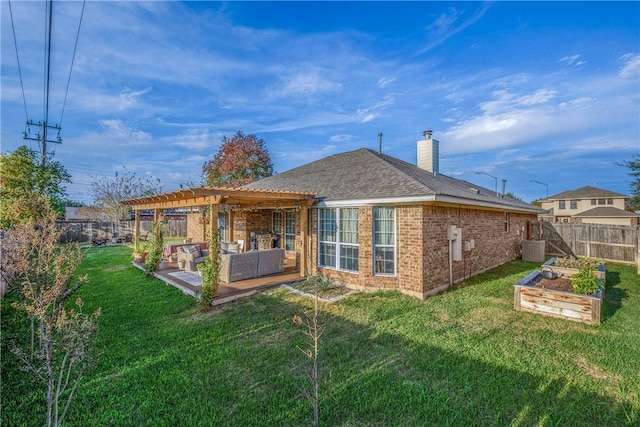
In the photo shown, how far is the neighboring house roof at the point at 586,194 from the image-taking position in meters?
36.0

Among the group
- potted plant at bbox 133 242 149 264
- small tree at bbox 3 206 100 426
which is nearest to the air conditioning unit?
small tree at bbox 3 206 100 426

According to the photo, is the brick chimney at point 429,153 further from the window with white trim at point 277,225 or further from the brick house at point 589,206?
the brick house at point 589,206

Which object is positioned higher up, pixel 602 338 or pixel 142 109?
pixel 142 109

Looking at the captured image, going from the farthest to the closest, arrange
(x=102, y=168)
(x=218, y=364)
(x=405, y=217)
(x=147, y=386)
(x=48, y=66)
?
(x=102, y=168) → (x=48, y=66) → (x=405, y=217) → (x=218, y=364) → (x=147, y=386)

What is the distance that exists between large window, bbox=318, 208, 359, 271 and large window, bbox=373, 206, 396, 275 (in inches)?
23.2

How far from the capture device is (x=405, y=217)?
7.53 metres

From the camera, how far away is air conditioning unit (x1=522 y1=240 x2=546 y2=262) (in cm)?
1330

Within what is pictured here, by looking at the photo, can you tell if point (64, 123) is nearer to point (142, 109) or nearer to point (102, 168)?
point (142, 109)

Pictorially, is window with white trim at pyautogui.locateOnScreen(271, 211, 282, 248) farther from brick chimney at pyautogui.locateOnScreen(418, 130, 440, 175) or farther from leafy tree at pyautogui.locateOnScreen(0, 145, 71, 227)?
leafy tree at pyautogui.locateOnScreen(0, 145, 71, 227)

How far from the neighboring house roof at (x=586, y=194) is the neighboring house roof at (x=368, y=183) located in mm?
33219

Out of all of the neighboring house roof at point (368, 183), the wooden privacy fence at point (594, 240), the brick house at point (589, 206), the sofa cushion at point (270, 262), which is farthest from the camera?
the brick house at point (589, 206)

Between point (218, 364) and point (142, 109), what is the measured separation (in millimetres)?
17180

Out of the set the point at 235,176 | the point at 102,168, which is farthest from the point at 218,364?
the point at 102,168

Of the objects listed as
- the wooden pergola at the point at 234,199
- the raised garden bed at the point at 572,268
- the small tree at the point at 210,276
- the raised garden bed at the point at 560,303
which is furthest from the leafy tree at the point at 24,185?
the raised garden bed at the point at 572,268
